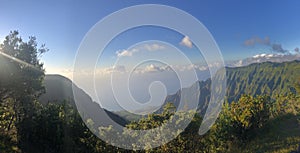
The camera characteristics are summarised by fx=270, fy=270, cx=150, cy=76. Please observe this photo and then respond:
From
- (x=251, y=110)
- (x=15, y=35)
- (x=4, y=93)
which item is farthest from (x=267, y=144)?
(x=15, y=35)

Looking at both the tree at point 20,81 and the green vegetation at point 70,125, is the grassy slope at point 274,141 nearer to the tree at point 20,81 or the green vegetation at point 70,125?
the green vegetation at point 70,125

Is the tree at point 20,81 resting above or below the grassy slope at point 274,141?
above

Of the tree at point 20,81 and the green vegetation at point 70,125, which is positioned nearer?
the green vegetation at point 70,125

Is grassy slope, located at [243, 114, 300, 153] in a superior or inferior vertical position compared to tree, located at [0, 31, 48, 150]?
inferior

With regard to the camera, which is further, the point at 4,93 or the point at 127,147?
the point at 4,93

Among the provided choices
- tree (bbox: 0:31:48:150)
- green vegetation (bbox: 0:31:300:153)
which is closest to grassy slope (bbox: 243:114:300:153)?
green vegetation (bbox: 0:31:300:153)

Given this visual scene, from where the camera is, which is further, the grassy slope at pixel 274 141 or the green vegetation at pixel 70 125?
the grassy slope at pixel 274 141

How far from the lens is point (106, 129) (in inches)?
845

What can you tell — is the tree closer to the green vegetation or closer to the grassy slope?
the green vegetation

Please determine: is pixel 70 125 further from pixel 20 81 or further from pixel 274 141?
pixel 274 141

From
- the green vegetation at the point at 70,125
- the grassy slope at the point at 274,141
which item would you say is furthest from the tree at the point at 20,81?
the grassy slope at the point at 274,141

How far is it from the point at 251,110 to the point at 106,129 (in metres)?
28.1

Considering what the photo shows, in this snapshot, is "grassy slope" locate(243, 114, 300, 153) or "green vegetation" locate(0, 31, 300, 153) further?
"grassy slope" locate(243, 114, 300, 153)

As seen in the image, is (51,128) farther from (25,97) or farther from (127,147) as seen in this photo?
(127,147)
